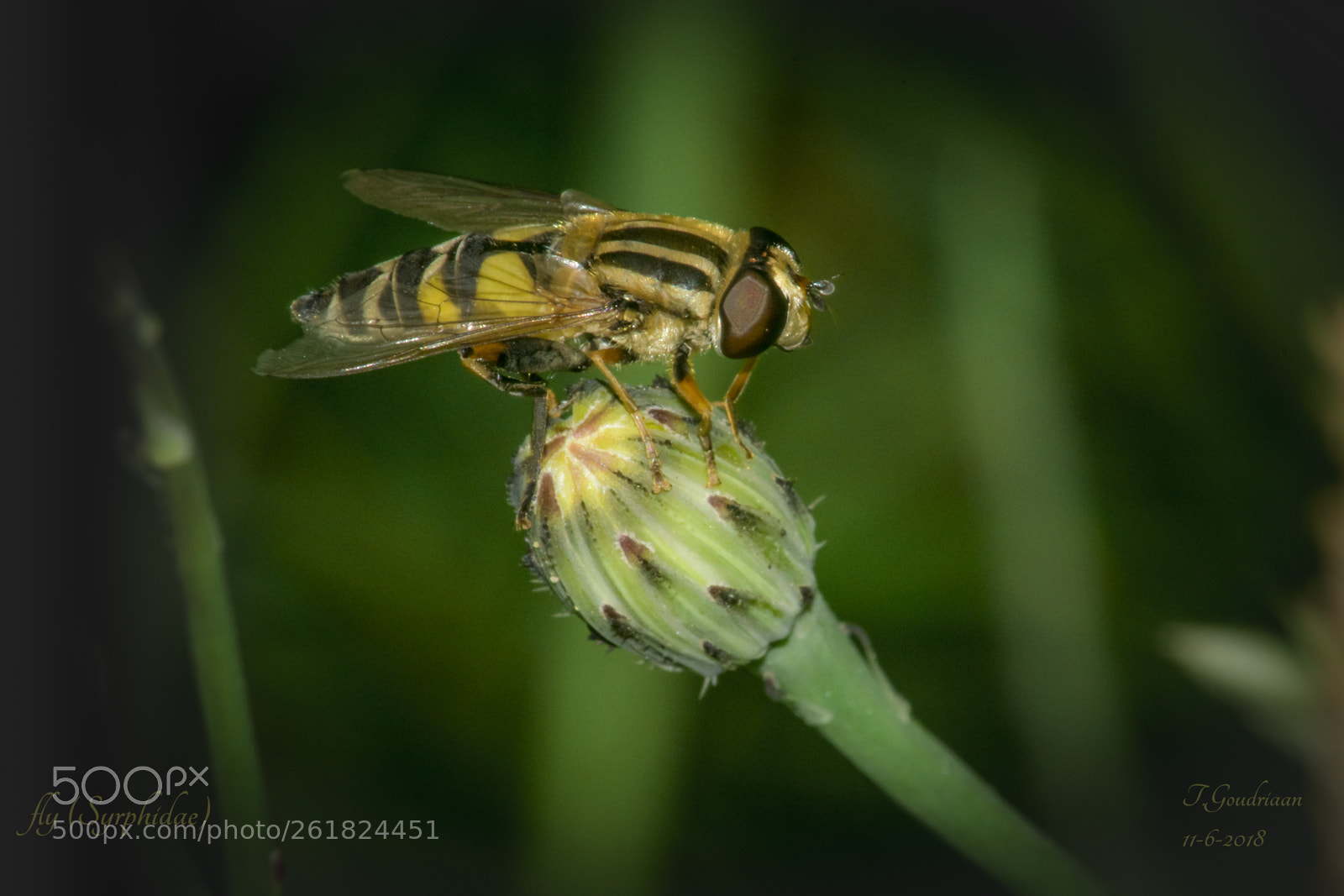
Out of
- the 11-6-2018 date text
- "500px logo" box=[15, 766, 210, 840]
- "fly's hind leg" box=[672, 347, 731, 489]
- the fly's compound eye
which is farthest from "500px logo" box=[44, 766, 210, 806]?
the 11-6-2018 date text

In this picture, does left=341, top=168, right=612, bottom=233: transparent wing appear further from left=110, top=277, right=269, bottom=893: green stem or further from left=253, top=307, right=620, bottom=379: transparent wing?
left=110, top=277, right=269, bottom=893: green stem

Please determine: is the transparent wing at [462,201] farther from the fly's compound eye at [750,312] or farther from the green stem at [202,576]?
the green stem at [202,576]

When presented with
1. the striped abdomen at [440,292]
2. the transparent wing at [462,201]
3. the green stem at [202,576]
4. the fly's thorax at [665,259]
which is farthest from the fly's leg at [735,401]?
the green stem at [202,576]

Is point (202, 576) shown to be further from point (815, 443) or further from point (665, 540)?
point (815, 443)

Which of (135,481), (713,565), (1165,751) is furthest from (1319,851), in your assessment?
(135,481)

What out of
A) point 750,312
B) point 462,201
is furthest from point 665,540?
point 462,201

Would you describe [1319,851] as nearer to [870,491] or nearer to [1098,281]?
[870,491]

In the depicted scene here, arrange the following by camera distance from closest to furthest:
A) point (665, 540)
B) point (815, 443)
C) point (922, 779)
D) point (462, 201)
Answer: point (665, 540), point (922, 779), point (462, 201), point (815, 443)
